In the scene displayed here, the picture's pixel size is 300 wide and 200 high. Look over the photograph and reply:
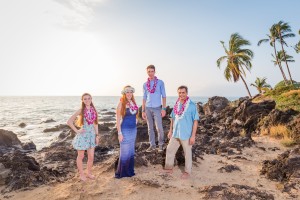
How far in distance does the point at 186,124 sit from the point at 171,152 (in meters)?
0.91

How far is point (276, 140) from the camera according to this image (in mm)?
11242

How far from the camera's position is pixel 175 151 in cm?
668

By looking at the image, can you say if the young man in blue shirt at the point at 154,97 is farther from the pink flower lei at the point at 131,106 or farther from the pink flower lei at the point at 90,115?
the pink flower lei at the point at 90,115

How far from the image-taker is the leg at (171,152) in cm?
661

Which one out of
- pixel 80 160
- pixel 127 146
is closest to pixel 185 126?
pixel 127 146

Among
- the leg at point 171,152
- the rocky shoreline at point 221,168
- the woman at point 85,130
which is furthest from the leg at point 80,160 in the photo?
the leg at point 171,152

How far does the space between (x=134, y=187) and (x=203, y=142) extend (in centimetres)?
660

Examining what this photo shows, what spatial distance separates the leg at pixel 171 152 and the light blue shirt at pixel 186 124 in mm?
227

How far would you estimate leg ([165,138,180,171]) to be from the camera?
6.61 meters

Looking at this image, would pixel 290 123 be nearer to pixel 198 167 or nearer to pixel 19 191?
pixel 198 167

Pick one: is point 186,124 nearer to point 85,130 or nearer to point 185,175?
point 185,175

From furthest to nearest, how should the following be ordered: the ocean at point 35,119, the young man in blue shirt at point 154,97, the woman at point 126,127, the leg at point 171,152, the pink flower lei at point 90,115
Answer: the ocean at point 35,119 < the young man in blue shirt at point 154,97 < the leg at point 171,152 < the pink flower lei at point 90,115 < the woman at point 126,127

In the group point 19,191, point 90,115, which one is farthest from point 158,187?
point 19,191

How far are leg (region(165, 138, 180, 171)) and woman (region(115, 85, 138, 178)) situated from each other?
1.02m
